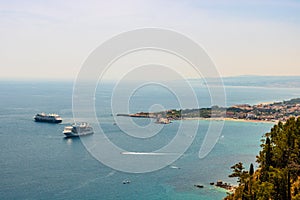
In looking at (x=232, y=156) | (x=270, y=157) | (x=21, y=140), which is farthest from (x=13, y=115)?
(x=270, y=157)

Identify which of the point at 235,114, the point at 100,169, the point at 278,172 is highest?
the point at 235,114

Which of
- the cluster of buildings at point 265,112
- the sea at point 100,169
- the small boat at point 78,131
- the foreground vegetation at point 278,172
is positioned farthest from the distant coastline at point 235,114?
the foreground vegetation at point 278,172

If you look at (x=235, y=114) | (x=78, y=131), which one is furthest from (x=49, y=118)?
(x=235, y=114)

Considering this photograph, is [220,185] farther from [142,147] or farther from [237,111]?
[237,111]

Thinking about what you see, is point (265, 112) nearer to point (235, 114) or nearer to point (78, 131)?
point (235, 114)

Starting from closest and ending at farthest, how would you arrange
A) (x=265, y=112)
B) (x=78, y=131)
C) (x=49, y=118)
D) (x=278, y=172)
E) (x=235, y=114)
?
(x=278, y=172), (x=78, y=131), (x=49, y=118), (x=235, y=114), (x=265, y=112)

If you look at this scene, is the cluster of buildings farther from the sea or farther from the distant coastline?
the sea

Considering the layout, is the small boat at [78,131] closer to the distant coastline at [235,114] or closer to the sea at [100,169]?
the sea at [100,169]

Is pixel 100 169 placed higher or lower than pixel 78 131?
lower

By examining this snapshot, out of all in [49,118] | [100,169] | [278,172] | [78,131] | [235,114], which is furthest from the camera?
[235,114]
